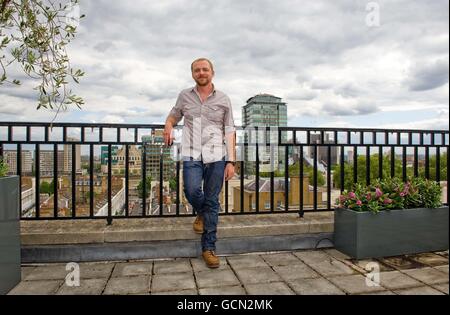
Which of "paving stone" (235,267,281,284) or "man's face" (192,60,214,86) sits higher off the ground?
"man's face" (192,60,214,86)

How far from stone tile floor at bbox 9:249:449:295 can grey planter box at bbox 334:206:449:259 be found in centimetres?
10

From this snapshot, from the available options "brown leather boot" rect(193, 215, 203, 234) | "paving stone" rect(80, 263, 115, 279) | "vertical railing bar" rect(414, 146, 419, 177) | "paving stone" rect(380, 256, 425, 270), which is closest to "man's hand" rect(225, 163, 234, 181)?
"brown leather boot" rect(193, 215, 203, 234)

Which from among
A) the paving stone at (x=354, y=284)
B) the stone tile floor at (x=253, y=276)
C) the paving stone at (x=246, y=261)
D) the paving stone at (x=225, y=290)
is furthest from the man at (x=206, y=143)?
the paving stone at (x=354, y=284)

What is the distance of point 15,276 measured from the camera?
269 cm

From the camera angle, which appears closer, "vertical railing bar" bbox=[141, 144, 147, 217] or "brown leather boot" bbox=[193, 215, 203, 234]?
"brown leather boot" bbox=[193, 215, 203, 234]

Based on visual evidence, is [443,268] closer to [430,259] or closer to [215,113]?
[430,259]

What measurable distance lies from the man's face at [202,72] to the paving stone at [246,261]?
1.90 m

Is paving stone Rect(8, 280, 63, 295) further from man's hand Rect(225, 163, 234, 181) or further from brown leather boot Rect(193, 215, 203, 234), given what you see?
man's hand Rect(225, 163, 234, 181)

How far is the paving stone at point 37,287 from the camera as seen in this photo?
8.34 ft

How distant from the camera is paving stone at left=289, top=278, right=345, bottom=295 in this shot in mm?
2532

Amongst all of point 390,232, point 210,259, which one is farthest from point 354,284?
point 210,259

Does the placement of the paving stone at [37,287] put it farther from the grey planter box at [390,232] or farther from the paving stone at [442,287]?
the paving stone at [442,287]
